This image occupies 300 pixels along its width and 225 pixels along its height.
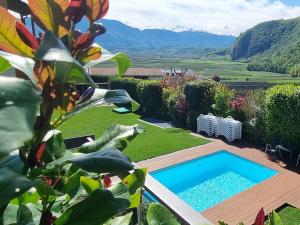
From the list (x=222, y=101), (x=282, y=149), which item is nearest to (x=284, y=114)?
(x=282, y=149)

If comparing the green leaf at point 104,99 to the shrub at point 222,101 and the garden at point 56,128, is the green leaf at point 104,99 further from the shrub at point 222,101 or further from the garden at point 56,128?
the shrub at point 222,101

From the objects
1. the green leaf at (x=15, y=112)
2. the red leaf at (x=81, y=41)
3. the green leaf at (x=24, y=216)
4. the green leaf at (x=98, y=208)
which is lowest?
the green leaf at (x=24, y=216)

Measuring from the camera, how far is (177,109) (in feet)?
59.4

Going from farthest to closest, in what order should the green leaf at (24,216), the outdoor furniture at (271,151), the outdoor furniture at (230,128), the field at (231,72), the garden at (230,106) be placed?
the field at (231,72) < the outdoor furniture at (230,128) < the garden at (230,106) < the outdoor furniture at (271,151) < the green leaf at (24,216)

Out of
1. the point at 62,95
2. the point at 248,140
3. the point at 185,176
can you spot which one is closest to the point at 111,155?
the point at 62,95

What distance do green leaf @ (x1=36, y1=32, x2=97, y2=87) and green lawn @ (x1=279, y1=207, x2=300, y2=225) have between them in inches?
328

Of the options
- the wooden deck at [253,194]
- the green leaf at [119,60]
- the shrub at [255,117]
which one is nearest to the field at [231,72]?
the shrub at [255,117]

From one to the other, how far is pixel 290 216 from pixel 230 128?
22.5ft

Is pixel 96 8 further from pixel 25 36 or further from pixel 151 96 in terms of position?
pixel 151 96

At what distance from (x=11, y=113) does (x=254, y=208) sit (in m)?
9.06

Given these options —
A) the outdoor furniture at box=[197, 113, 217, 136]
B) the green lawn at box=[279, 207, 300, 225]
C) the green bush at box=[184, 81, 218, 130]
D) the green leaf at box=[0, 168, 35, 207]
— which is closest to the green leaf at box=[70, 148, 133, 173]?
the green leaf at box=[0, 168, 35, 207]

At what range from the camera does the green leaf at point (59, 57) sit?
0.42m

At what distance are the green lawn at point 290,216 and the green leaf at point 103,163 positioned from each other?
26.9ft

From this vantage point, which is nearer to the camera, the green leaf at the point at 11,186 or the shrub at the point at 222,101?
the green leaf at the point at 11,186
